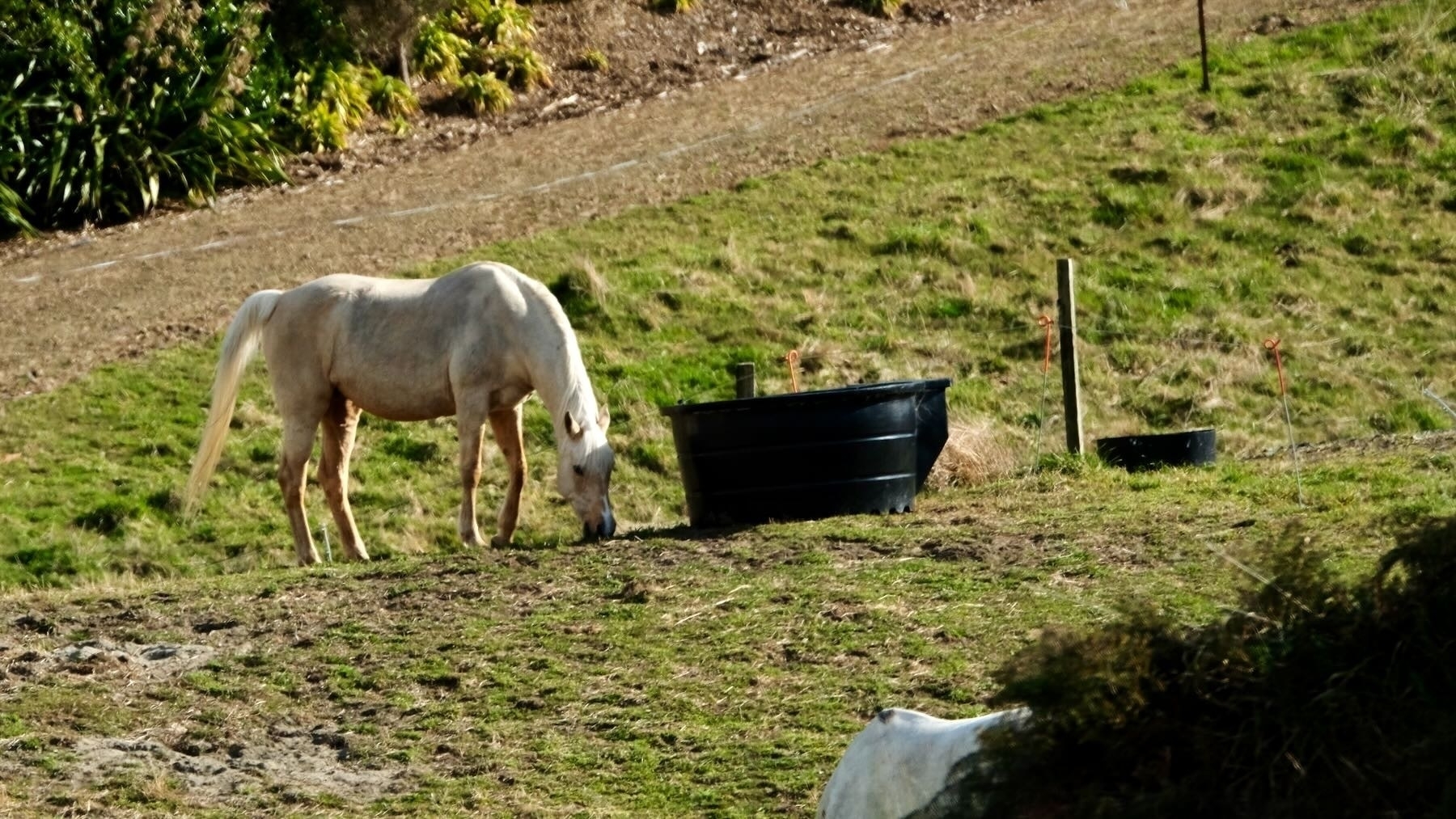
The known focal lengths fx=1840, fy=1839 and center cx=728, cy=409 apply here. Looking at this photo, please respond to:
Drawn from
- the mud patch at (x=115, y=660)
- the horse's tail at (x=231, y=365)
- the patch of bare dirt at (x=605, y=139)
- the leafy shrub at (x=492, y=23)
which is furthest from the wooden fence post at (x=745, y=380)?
the leafy shrub at (x=492, y=23)

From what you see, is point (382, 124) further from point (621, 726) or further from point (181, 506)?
point (621, 726)

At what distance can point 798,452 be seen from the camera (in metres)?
9.67

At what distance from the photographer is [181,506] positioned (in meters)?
12.8

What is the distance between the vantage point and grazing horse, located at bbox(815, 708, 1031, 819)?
3.94m

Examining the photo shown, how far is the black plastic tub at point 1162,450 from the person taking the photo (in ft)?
38.4

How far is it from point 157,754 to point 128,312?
997 cm

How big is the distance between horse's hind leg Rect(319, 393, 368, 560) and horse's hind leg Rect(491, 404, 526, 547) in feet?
2.98

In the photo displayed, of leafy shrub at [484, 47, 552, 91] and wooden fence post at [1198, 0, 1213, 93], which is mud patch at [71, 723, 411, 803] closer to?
leafy shrub at [484, 47, 552, 91]

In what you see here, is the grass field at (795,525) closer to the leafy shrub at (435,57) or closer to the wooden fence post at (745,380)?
the wooden fence post at (745,380)

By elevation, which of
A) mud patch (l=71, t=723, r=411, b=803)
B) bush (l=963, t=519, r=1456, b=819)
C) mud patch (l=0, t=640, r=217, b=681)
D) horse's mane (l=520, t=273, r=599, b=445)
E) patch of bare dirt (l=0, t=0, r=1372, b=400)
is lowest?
mud patch (l=71, t=723, r=411, b=803)

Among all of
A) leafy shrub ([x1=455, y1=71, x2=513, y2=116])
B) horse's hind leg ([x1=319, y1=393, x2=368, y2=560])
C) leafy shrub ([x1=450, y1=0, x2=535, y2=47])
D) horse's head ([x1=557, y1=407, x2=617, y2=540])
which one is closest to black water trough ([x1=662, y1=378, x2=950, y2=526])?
horse's head ([x1=557, y1=407, x2=617, y2=540])

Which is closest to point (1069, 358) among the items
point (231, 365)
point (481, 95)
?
point (231, 365)

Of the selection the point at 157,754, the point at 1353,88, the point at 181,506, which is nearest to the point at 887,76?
the point at 1353,88

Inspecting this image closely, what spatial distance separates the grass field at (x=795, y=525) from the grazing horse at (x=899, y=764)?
21.2 inches
